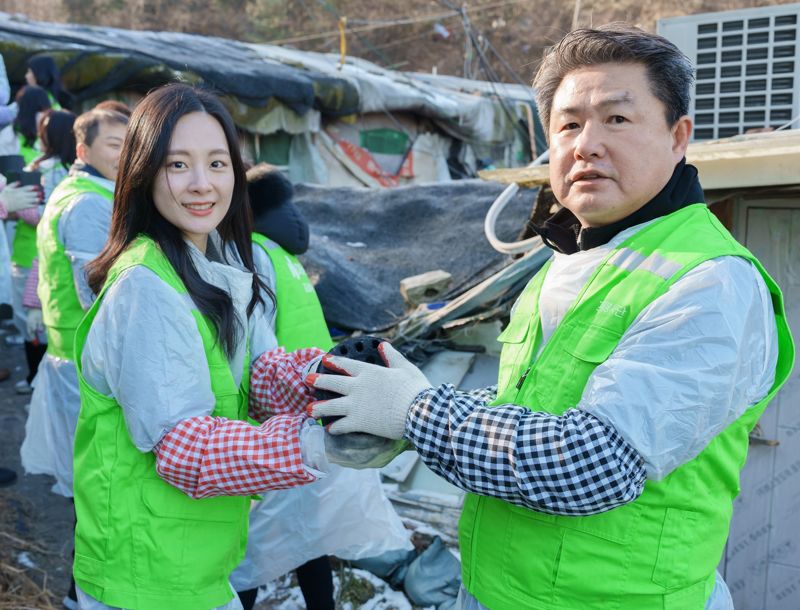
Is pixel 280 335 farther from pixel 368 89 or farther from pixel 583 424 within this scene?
pixel 368 89

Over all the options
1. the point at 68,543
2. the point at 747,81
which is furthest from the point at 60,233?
the point at 747,81

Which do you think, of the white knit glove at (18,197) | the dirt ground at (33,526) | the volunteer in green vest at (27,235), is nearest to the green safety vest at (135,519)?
the dirt ground at (33,526)

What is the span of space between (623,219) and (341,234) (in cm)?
504

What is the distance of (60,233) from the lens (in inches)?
127

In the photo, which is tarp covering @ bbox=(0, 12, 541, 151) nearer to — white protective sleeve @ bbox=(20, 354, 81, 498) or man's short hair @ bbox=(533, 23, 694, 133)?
white protective sleeve @ bbox=(20, 354, 81, 498)

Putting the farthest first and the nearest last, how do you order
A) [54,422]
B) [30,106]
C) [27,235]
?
1. [30,106]
2. [27,235]
3. [54,422]

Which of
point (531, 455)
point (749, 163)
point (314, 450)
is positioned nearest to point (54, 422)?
point (314, 450)

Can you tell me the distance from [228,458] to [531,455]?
2.22 ft

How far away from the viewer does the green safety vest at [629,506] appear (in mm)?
1423

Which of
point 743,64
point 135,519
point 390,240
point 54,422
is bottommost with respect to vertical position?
point 54,422

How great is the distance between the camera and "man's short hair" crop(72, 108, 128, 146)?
133 inches

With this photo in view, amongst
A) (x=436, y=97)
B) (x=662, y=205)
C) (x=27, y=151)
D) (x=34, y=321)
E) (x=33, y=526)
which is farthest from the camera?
(x=436, y=97)

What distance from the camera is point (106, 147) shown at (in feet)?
11.0

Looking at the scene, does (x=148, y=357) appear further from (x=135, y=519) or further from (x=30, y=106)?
(x=30, y=106)
